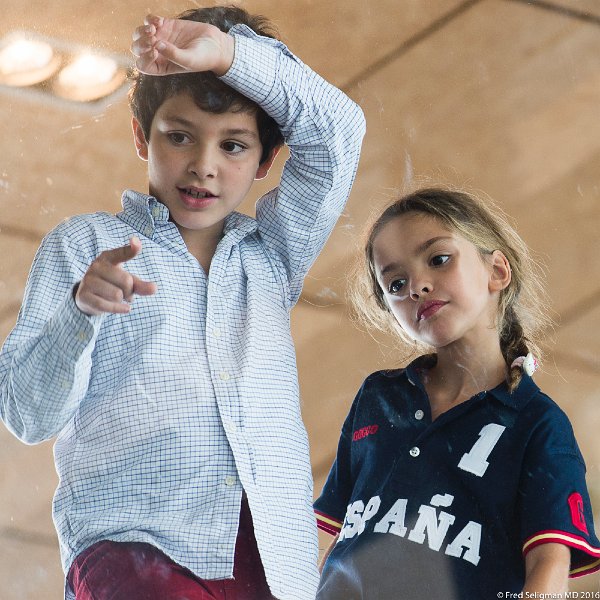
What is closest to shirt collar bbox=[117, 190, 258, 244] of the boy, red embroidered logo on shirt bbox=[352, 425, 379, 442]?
the boy

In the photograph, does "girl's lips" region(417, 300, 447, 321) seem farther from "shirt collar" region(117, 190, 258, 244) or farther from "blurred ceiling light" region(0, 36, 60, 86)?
"blurred ceiling light" region(0, 36, 60, 86)

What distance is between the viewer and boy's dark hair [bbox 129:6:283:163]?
0.45m

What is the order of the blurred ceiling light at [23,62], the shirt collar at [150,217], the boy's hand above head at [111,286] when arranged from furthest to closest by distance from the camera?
the blurred ceiling light at [23,62] → the shirt collar at [150,217] → the boy's hand above head at [111,286]

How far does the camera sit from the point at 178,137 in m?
0.44

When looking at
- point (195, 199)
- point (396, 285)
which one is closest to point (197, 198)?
point (195, 199)

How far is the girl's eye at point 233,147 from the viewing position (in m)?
0.44

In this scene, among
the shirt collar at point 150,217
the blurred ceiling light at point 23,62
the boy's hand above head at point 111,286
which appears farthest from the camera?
the blurred ceiling light at point 23,62

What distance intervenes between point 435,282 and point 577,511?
120 millimetres

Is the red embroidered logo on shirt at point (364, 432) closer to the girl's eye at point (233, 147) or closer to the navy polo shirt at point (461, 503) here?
the navy polo shirt at point (461, 503)

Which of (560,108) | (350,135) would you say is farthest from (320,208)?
(560,108)

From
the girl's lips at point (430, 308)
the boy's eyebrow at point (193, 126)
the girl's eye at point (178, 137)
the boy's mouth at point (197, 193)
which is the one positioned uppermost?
the boy's eyebrow at point (193, 126)

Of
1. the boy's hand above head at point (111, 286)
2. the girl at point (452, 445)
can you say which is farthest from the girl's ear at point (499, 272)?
the boy's hand above head at point (111, 286)

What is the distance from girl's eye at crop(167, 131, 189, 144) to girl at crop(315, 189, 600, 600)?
0.13 meters

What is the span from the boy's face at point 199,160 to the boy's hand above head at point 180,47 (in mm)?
20
